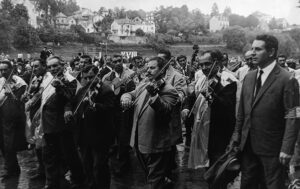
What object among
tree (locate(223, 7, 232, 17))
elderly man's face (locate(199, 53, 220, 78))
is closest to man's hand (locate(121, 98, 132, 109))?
elderly man's face (locate(199, 53, 220, 78))

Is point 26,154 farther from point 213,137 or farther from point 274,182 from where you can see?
point 274,182

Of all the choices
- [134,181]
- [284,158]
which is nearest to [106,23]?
[134,181]

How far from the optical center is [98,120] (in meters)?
6.38

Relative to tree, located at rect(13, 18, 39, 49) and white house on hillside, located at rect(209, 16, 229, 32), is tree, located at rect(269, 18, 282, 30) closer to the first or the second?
white house on hillside, located at rect(209, 16, 229, 32)

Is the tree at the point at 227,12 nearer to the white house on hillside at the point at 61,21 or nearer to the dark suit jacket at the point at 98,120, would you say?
the white house on hillside at the point at 61,21

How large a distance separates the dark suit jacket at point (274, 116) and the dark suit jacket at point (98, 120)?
238 centimetres

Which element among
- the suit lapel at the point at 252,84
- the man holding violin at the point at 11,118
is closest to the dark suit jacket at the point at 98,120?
the man holding violin at the point at 11,118

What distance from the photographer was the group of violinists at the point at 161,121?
4473 millimetres

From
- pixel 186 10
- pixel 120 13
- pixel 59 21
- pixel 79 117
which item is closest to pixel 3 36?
pixel 59 21

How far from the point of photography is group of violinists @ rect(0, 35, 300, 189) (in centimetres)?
447

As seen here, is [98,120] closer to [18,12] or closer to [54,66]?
[54,66]

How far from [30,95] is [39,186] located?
1.65m

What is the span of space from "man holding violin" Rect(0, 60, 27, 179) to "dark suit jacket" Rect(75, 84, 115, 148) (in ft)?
6.07

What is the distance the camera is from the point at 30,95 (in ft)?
24.3
